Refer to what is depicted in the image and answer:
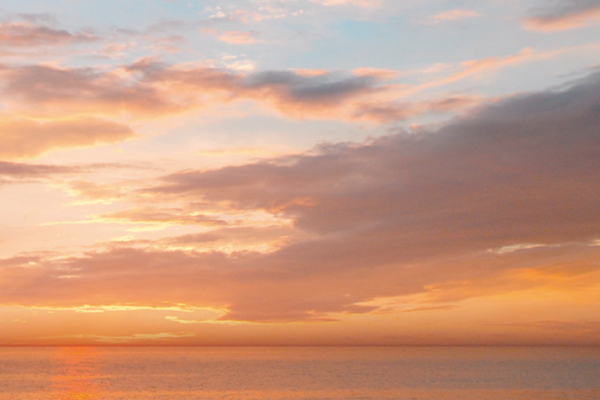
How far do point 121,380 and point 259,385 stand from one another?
3782 cm

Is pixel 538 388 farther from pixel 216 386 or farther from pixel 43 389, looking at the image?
pixel 43 389

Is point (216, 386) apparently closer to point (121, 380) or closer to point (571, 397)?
point (121, 380)

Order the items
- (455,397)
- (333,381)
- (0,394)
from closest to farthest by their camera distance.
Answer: (455,397) < (0,394) < (333,381)

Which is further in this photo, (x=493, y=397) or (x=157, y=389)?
(x=157, y=389)

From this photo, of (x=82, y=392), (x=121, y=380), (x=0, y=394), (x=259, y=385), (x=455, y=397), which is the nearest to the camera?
(x=455, y=397)

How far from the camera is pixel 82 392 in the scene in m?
103

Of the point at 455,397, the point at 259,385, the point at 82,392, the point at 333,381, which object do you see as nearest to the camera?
the point at 455,397

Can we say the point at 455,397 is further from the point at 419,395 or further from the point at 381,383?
the point at 381,383

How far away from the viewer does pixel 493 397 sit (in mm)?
90438

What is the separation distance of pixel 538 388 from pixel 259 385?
50717 mm

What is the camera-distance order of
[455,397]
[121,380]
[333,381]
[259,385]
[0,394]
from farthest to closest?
1. [121,380]
2. [333,381]
3. [259,385]
4. [0,394]
5. [455,397]

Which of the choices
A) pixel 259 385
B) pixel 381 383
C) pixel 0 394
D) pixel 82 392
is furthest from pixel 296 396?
pixel 0 394

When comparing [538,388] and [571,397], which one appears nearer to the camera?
[571,397]

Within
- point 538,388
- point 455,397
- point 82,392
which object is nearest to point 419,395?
point 455,397
